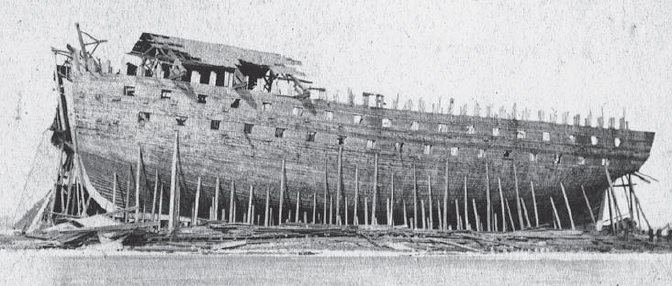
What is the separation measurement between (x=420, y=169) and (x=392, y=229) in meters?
5.93

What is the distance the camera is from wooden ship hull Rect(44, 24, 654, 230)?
98.3ft

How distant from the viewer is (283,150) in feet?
104

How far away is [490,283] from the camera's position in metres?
17.7

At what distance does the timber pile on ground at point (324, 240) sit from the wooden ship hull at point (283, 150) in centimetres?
285

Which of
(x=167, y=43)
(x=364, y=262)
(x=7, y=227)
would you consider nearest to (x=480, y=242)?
(x=364, y=262)

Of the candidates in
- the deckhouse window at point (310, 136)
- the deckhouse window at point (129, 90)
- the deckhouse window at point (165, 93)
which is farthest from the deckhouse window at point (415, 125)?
the deckhouse window at point (129, 90)

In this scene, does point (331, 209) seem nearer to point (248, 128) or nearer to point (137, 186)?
point (248, 128)

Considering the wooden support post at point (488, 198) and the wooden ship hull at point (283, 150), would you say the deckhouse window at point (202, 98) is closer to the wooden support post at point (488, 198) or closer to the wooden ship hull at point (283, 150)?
the wooden ship hull at point (283, 150)

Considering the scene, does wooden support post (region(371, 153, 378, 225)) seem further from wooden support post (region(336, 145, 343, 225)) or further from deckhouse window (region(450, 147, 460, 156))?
deckhouse window (region(450, 147, 460, 156))

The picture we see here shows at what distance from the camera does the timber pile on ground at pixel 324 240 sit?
2588 centimetres

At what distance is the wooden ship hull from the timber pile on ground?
2851 mm

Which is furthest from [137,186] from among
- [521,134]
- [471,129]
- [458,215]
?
[521,134]

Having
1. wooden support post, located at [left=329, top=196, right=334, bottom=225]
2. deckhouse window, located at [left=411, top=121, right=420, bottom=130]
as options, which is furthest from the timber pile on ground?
deckhouse window, located at [left=411, top=121, right=420, bottom=130]

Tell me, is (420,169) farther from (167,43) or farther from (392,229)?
(167,43)
